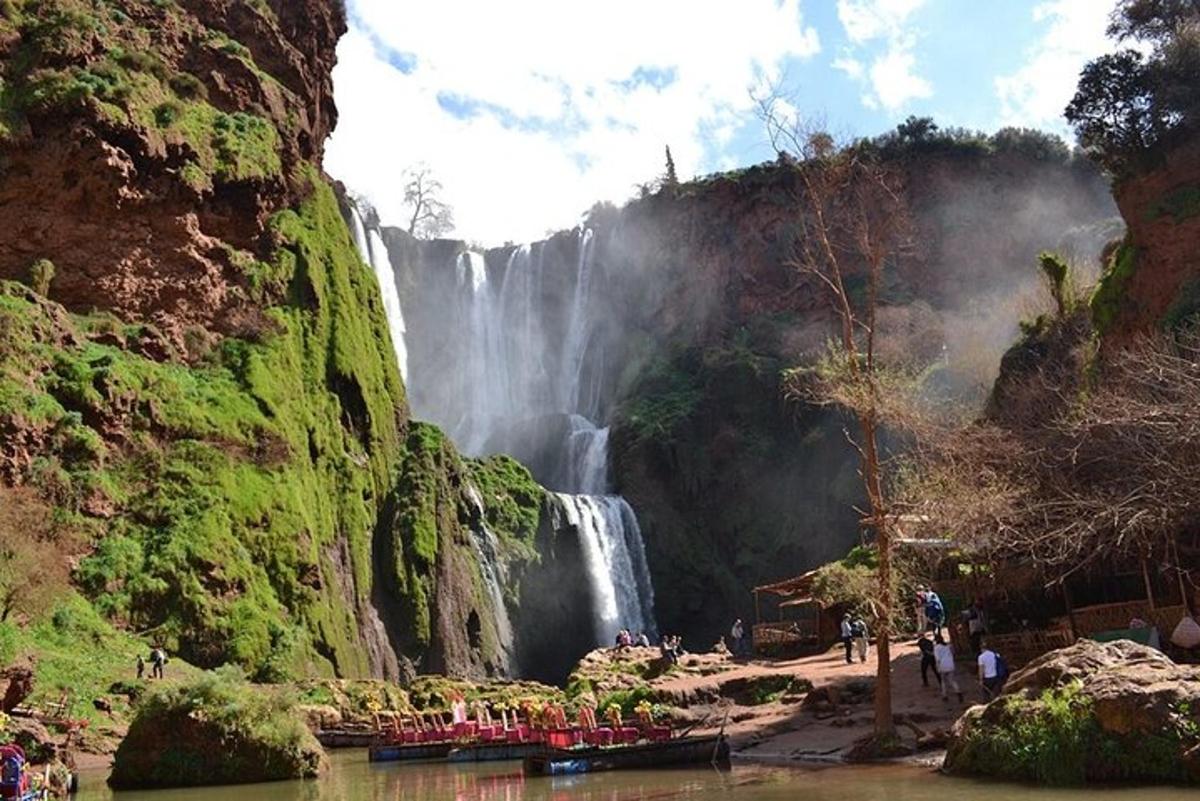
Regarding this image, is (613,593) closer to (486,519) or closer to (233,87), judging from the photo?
(486,519)

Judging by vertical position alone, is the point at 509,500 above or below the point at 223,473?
above

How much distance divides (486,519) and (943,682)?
3280 centimetres

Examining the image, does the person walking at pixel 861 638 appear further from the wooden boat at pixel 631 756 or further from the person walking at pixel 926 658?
the wooden boat at pixel 631 756

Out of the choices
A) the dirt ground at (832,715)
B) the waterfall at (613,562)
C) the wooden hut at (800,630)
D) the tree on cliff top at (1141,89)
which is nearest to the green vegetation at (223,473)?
the dirt ground at (832,715)

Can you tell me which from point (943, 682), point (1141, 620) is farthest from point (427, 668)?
point (1141, 620)

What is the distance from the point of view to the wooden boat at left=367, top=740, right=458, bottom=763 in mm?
25688

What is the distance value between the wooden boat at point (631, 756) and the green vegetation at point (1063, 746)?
21.6 feet

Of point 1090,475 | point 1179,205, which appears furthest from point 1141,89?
point 1090,475

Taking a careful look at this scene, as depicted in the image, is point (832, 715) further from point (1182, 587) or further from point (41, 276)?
point (41, 276)

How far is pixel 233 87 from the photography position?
4497cm

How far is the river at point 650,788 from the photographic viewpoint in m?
13.5

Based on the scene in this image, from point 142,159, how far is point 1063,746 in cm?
3627

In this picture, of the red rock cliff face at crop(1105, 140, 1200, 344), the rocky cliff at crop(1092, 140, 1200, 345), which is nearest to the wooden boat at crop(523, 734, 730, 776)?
the rocky cliff at crop(1092, 140, 1200, 345)

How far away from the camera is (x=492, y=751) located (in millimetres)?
25062
